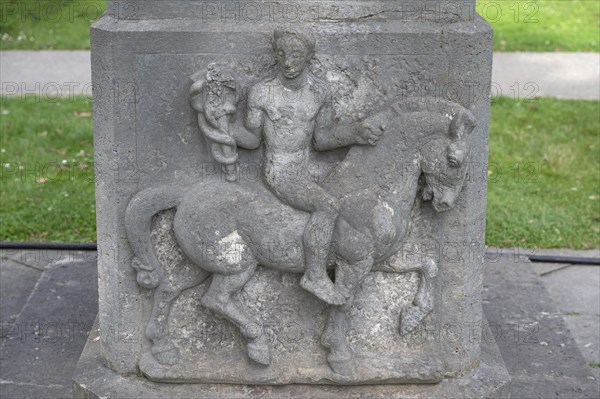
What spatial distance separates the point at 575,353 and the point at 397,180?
4.69 feet

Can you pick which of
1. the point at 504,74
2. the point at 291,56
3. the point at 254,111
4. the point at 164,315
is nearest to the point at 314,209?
the point at 254,111

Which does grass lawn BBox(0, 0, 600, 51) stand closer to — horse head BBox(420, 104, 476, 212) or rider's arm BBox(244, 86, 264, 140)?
horse head BBox(420, 104, 476, 212)

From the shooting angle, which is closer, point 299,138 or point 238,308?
point 299,138

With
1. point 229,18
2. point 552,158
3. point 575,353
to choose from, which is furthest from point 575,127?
point 229,18

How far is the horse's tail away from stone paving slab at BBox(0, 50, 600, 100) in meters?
4.77

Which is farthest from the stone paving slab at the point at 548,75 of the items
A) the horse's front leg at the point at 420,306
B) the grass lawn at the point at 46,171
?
the horse's front leg at the point at 420,306

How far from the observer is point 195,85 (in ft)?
11.2

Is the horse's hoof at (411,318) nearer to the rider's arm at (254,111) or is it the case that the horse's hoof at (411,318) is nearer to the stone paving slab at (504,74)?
the rider's arm at (254,111)

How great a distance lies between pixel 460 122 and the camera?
3.44 m

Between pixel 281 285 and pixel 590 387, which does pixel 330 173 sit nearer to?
pixel 281 285

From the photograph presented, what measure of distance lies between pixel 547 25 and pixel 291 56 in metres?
7.91

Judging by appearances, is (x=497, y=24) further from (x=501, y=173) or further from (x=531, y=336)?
(x=531, y=336)

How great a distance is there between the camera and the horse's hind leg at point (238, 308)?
361 centimetres

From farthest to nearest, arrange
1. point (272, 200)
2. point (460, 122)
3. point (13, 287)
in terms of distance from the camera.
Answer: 1. point (13, 287)
2. point (272, 200)
3. point (460, 122)
